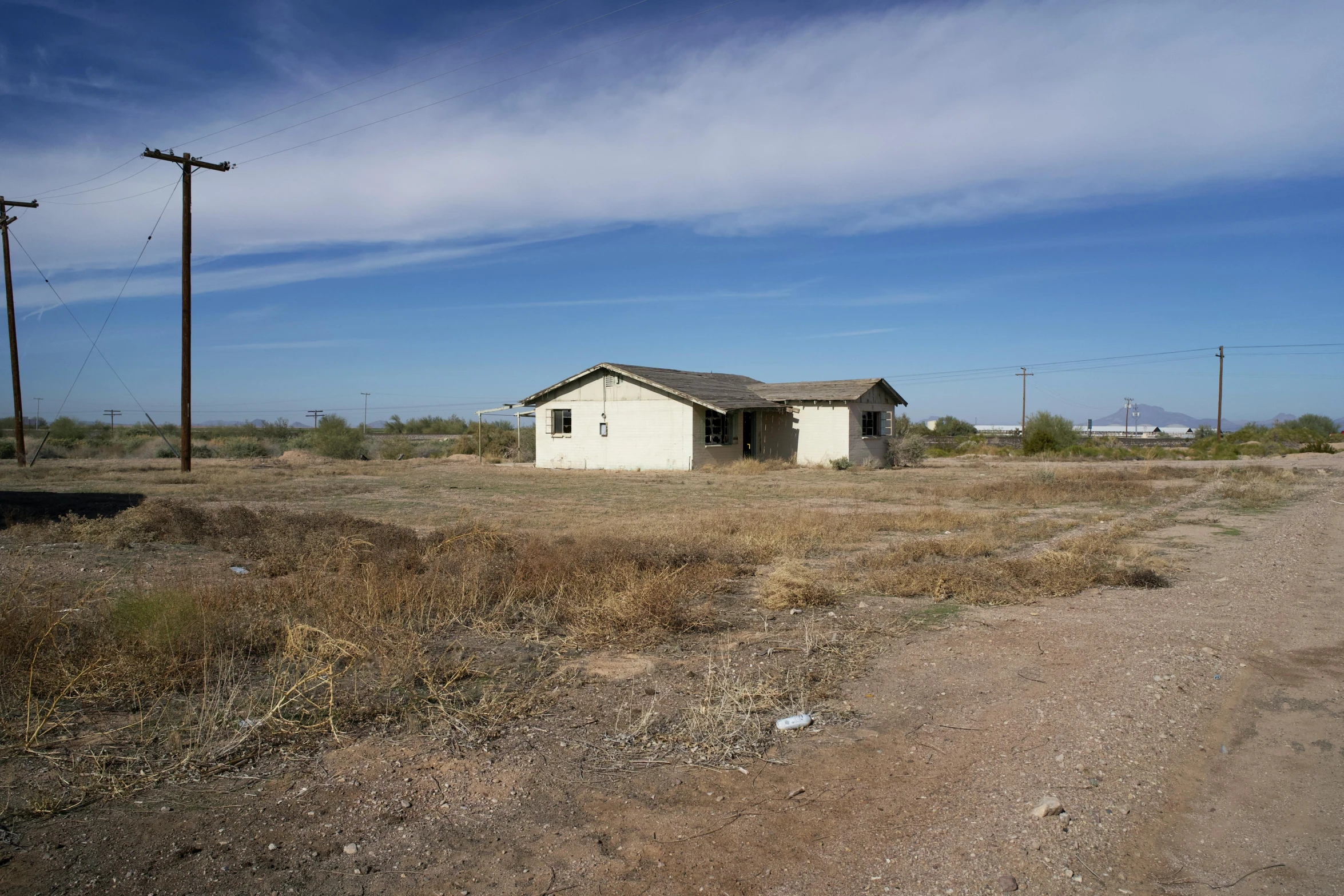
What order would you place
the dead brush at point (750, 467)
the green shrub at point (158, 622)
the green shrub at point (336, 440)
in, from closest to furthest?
the green shrub at point (158, 622) < the dead brush at point (750, 467) < the green shrub at point (336, 440)

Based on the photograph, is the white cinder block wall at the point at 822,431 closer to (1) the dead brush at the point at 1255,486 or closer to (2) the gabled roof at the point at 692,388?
(2) the gabled roof at the point at 692,388

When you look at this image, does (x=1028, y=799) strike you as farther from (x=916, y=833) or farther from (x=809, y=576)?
(x=809, y=576)

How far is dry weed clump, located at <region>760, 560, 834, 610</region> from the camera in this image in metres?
8.02

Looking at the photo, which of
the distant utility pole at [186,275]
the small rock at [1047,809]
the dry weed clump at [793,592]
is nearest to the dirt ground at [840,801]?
the small rock at [1047,809]

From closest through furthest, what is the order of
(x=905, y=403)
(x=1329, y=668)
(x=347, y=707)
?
(x=347, y=707) < (x=1329, y=668) < (x=905, y=403)

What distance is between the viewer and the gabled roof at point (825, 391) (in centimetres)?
3209

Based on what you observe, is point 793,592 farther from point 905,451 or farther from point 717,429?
point 905,451

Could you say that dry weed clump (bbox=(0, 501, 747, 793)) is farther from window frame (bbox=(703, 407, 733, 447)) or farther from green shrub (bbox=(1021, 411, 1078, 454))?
green shrub (bbox=(1021, 411, 1078, 454))

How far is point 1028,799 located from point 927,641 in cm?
291

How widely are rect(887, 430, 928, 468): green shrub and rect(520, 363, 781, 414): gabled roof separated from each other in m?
5.33

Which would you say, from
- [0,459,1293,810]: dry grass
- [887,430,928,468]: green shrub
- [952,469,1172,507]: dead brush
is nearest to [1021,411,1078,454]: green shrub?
[887,430,928,468]: green shrub

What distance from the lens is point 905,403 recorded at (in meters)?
36.2

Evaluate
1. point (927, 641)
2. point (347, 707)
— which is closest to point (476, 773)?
point (347, 707)

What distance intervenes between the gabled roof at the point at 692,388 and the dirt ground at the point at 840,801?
78.2 feet
